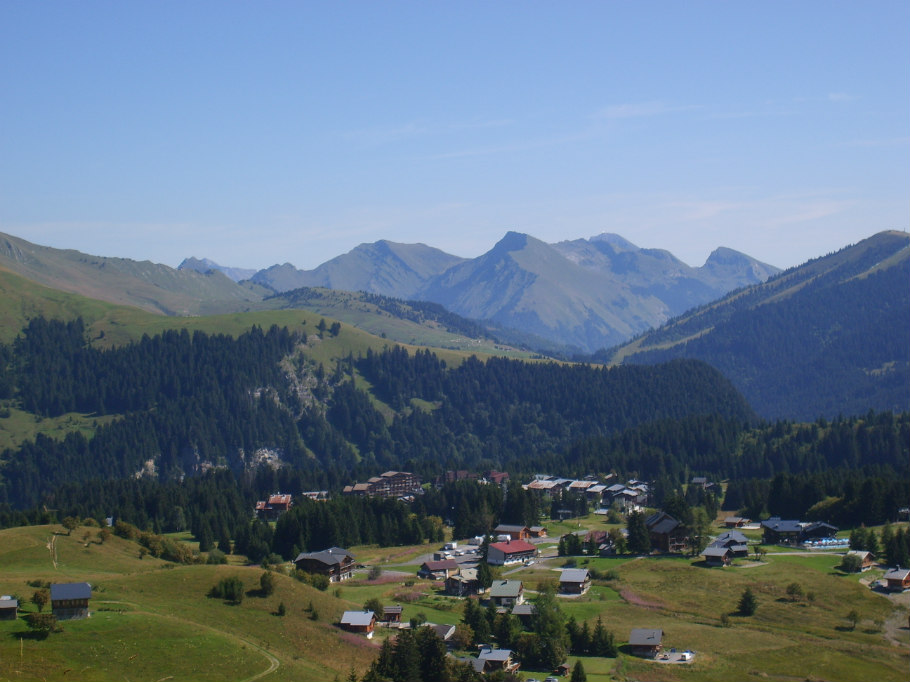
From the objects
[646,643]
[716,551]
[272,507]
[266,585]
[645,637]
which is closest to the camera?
[646,643]

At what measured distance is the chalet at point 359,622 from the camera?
76.8 metres

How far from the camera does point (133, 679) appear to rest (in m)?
59.3

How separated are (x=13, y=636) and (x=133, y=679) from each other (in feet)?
31.6

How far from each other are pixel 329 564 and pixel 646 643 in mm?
39637

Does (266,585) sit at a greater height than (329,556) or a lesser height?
greater

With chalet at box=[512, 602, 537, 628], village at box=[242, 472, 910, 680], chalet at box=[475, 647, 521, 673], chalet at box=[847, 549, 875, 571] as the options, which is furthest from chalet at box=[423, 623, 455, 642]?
chalet at box=[847, 549, 875, 571]

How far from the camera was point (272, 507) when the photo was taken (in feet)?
540

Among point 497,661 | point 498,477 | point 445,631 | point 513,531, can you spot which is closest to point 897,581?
point 497,661

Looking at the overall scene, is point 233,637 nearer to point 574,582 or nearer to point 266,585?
point 266,585

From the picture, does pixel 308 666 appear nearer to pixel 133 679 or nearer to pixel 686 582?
pixel 133 679

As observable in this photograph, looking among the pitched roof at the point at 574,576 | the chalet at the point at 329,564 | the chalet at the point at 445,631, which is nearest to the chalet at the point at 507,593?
the pitched roof at the point at 574,576

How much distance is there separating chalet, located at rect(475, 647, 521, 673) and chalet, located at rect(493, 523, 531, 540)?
53.8 m

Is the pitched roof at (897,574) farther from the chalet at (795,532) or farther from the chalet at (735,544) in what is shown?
the chalet at (795,532)

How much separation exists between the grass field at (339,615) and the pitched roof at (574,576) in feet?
5.80
